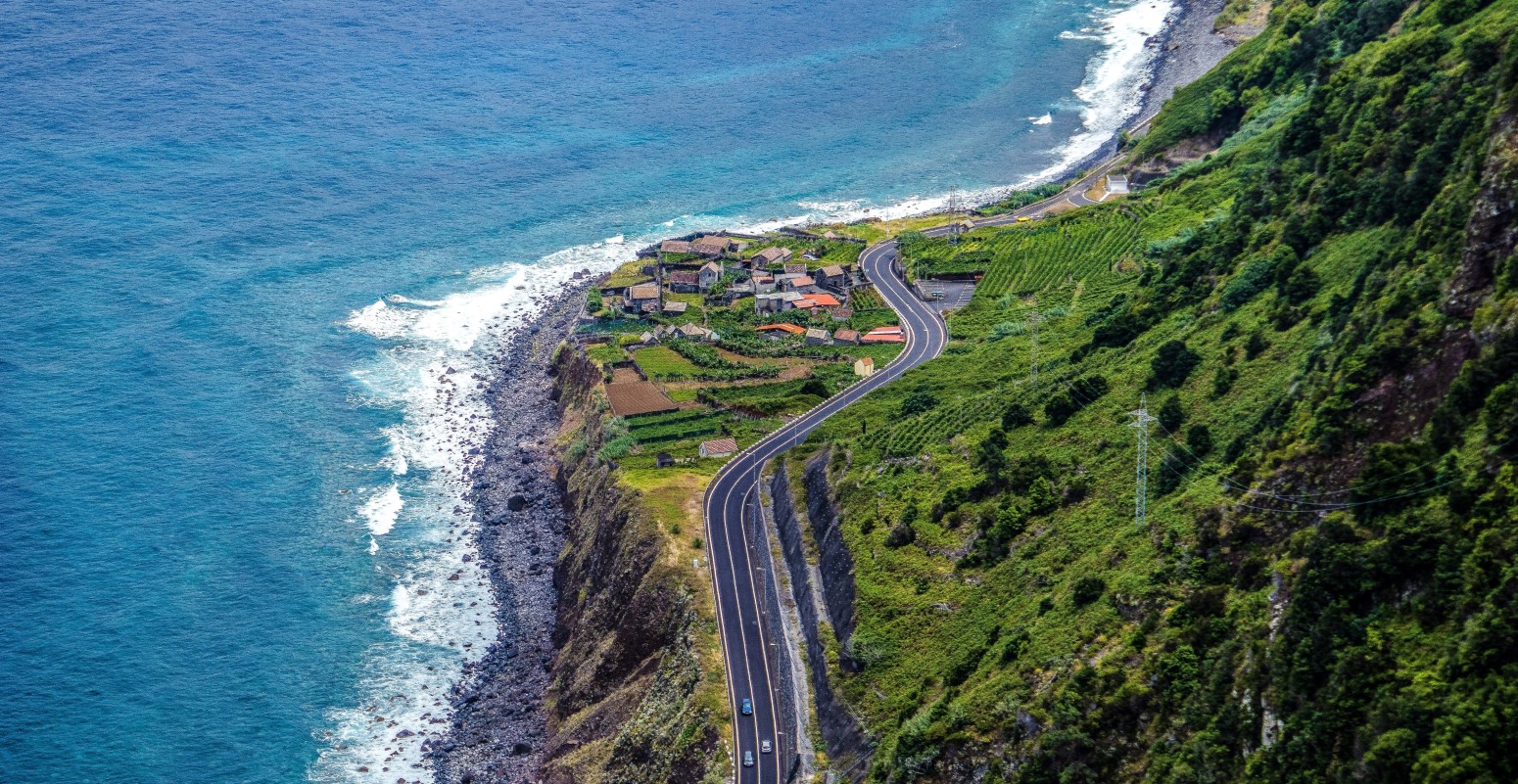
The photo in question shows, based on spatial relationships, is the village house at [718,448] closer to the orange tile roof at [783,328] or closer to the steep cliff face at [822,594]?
the steep cliff face at [822,594]

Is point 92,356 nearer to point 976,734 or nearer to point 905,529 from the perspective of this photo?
point 905,529

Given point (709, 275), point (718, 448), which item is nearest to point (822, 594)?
point (718, 448)

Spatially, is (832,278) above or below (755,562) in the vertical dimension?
above

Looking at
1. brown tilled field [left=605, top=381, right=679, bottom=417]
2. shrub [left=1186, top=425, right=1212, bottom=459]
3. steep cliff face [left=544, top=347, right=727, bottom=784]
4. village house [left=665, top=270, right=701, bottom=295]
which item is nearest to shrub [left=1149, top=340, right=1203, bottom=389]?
shrub [left=1186, top=425, right=1212, bottom=459]

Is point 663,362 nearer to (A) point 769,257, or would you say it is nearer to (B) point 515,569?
(A) point 769,257

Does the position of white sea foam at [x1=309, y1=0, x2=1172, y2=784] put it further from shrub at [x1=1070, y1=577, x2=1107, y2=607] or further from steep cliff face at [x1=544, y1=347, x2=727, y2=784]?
shrub at [x1=1070, y1=577, x2=1107, y2=607]

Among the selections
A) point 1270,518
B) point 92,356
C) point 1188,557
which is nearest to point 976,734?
point 1188,557
